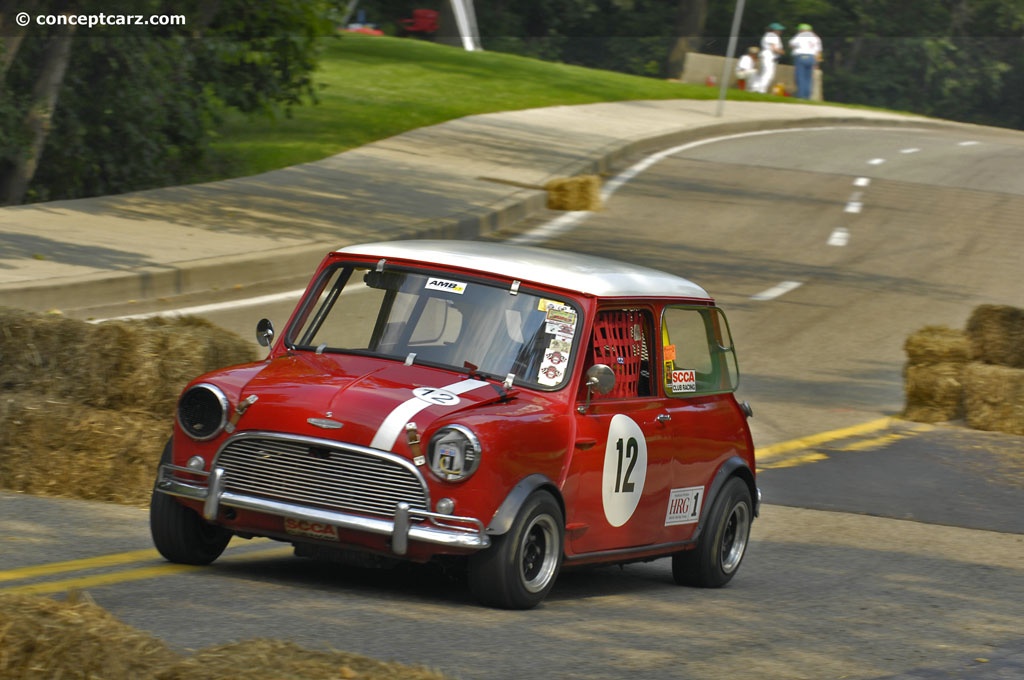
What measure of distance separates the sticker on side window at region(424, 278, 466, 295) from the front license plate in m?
1.41

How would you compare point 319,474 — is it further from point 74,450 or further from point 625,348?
point 74,450

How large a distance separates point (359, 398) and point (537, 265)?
130 cm

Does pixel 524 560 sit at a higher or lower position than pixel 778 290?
higher

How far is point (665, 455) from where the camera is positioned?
26.8 ft

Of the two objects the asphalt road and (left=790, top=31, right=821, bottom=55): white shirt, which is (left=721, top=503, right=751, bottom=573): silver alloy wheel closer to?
the asphalt road

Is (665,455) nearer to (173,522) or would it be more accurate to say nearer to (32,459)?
(173,522)

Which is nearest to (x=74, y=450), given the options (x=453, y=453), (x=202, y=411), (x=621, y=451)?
(x=202, y=411)

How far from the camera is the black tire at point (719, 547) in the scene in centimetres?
862

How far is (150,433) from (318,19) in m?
13.3

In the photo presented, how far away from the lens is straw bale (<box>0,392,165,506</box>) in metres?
8.62

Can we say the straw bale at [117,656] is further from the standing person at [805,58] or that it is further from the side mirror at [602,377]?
the standing person at [805,58]

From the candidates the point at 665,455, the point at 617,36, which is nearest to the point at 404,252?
the point at 665,455

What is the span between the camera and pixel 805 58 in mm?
52688
